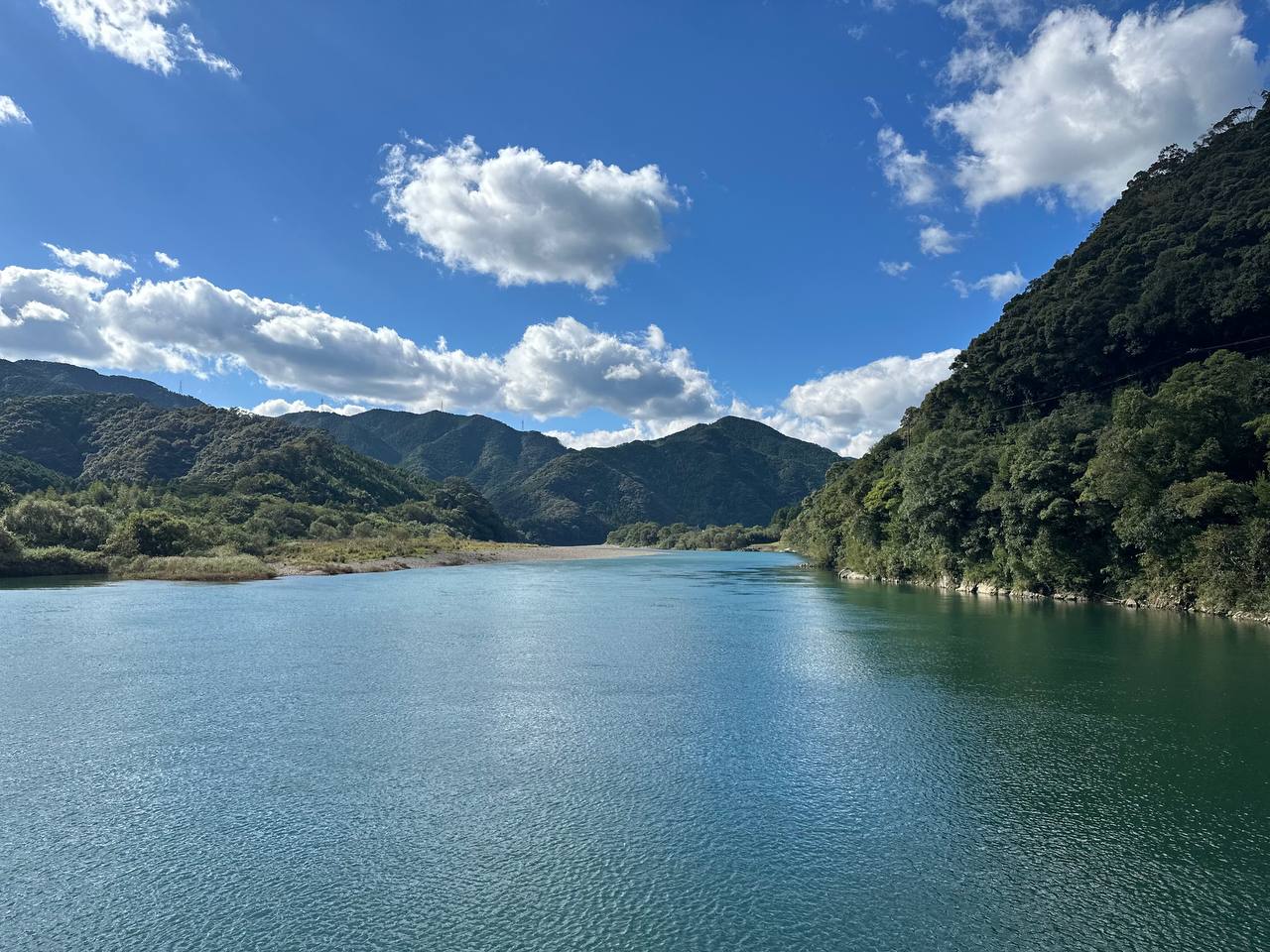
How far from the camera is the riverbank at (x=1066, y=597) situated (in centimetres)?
3184

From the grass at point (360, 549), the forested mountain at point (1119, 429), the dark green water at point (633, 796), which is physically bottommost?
the dark green water at point (633, 796)

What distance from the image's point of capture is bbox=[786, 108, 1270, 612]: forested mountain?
33.0 metres

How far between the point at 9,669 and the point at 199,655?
4.89 meters

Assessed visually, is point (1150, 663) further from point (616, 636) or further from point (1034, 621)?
point (616, 636)

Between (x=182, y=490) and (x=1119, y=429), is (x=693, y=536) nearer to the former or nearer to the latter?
(x=182, y=490)

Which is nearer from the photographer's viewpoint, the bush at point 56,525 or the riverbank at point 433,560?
the bush at point 56,525

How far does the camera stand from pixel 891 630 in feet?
102

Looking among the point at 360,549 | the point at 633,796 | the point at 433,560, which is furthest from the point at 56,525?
the point at 633,796

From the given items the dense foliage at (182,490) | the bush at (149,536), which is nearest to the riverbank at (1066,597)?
the dense foliage at (182,490)

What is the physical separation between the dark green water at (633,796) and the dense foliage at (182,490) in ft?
135

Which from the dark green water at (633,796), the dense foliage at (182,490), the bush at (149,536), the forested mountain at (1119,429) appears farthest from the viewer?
the bush at (149,536)

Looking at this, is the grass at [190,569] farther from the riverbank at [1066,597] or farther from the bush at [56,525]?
the riverbank at [1066,597]

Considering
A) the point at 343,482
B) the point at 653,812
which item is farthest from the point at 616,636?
the point at 343,482

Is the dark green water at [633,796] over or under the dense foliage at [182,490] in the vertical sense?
under
